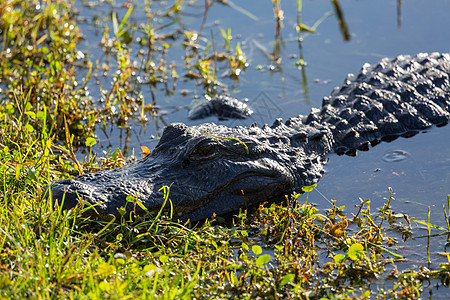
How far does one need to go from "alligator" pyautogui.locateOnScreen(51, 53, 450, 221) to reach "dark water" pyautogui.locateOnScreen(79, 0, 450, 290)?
0.22 meters

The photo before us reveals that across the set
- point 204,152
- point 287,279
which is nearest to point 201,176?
Answer: point 204,152

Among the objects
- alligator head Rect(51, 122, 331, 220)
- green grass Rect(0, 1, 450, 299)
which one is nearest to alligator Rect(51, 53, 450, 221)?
alligator head Rect(51, 122, 331, 220)

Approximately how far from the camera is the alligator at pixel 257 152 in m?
4.12

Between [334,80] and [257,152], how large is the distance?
117 inches

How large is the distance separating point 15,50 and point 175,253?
16.3ft

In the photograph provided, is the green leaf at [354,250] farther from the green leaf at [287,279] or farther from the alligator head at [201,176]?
the alligator head at [201,176]

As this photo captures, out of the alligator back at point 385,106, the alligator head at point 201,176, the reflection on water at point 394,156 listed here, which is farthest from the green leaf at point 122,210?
the reflection on water at point 394,156

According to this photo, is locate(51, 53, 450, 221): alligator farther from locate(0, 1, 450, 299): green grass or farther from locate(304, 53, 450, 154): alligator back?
locate(0, 1, 450, 299): green grass

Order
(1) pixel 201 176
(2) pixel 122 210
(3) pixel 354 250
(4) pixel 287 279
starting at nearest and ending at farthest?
(4) pixel 287 279
(3) pixel 354 250
(2) pixel 122 210
(1) pixel 201 176

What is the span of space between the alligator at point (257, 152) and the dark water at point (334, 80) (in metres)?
0.22

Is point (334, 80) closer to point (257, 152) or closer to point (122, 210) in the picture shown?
point (257, 152)

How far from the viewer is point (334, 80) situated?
714 centimetres

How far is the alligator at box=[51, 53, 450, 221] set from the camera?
4.12 m

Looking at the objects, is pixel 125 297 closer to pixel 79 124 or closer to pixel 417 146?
pixel 79 124
